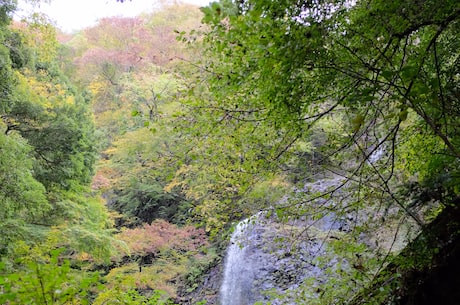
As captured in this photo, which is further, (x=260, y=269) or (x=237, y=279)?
Answer: (x=237, y=279)

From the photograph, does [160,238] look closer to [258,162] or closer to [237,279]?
[237,279]

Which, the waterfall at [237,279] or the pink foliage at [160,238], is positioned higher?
the pink foliage at [160,238]

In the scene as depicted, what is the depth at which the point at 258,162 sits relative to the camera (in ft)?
9.17

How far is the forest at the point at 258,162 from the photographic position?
194 centimetres

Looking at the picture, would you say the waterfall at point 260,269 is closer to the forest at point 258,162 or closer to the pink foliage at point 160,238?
the forest at point 258,162

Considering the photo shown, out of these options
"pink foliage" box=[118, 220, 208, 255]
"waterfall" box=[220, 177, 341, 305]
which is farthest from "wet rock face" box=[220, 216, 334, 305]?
"pink foliage" box=[118, 220, 208, 255]

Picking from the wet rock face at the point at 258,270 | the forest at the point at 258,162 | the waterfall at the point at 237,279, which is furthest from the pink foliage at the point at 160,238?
the wet rock face at the point at 258,270

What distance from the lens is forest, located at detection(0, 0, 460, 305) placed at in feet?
6.38

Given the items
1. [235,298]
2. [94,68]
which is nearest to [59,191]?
[235,298]

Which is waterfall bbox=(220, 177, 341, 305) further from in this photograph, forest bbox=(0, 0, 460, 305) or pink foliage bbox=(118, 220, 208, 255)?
pink foliage bbox=(118, 220, 208, 255)

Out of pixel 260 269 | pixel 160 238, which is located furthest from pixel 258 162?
pixel 160 238

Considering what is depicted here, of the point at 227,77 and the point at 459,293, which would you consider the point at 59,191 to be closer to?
the point at 227,77

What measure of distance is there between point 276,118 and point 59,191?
18.5 ft

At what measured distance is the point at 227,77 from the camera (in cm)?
221
